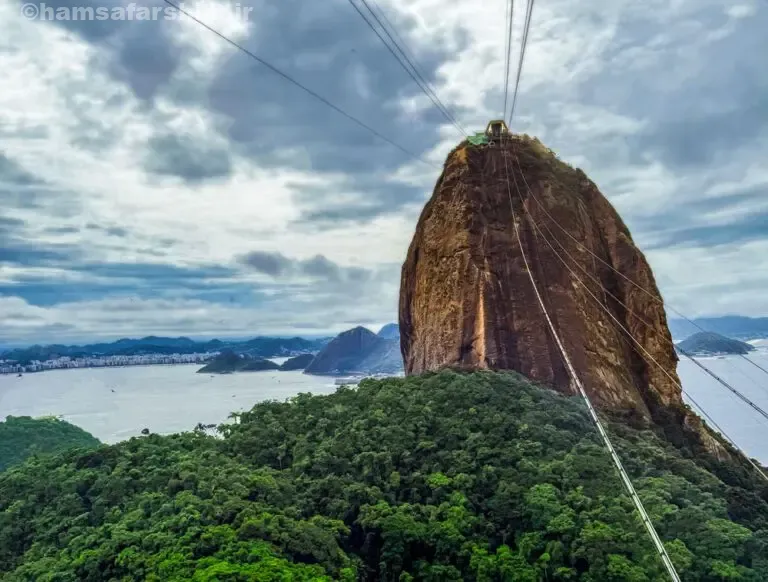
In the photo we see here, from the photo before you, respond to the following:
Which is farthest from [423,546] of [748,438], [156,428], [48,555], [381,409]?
[156,428]

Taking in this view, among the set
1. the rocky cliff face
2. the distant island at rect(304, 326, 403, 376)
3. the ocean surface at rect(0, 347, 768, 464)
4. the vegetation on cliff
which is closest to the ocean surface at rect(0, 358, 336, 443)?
the ocean surface at rect(0, 347, 768, 464)

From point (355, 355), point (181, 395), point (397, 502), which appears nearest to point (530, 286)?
point (397, 502)

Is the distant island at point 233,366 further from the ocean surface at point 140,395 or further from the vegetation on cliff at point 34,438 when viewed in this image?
the vegetation on cliff at point 34,438

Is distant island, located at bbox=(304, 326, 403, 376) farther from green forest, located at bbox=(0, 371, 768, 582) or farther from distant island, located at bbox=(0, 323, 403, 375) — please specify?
green forest, located at bbox=(0, 371, 768, 582)

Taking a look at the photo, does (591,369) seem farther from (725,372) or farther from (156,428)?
(725,372)

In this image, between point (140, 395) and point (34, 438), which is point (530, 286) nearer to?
point (34, 438)

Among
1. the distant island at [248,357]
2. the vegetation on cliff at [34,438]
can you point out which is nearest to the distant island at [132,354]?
the distant island at [248,357]
